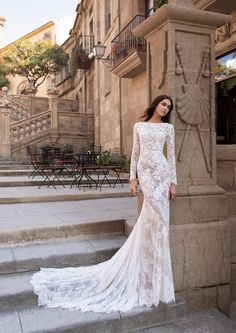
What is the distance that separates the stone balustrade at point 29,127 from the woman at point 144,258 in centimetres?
1495

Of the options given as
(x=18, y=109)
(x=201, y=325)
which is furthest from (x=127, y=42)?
(x=18, y=109)

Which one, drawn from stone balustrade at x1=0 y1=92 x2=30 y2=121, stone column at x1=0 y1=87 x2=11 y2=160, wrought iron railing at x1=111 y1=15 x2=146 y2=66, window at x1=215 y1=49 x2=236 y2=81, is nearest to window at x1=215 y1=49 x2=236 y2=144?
window at x1=215 y1=49 x2=236 y2=81

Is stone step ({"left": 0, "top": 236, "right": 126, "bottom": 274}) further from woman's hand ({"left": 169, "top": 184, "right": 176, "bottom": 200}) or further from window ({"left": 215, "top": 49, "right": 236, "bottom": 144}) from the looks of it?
window ({"left": 215, "top": 49, "right": 236, "bottom": 144})

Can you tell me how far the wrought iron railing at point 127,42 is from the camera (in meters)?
11.7

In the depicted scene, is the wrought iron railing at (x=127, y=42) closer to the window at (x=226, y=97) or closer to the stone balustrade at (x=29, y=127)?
the window at (x=226, y=97)

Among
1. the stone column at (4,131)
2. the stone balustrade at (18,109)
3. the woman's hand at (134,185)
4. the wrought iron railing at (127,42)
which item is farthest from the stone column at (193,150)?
the stone balustrade at (18,109)

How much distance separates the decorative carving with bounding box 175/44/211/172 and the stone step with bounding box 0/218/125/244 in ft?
4.90

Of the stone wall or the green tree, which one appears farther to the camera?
the green tree

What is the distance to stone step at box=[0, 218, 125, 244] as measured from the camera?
4.37 m

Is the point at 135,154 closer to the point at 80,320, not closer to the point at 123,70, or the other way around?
the point at 80,320

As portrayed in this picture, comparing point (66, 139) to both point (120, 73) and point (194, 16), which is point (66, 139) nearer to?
point (120, 73)

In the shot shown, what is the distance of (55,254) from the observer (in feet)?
13.4

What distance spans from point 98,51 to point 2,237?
1190cm

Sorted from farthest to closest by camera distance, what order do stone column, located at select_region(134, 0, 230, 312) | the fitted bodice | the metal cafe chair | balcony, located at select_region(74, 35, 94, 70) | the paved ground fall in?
balcony, located at select_region(74, 35, 94, 70)
the metal cafe chair
stone column, located at select_region(134, 0, 230, 312)
the fitted bodice
the paved ground
